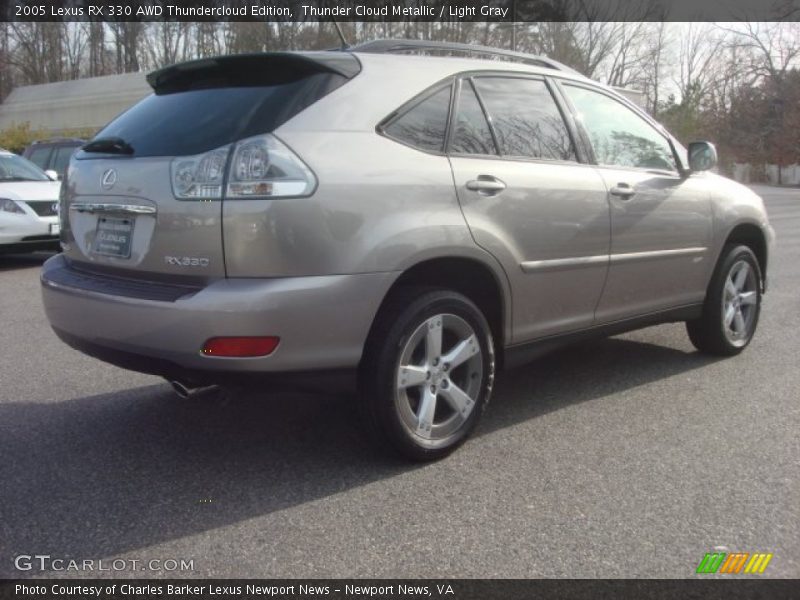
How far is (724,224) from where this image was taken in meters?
5.25

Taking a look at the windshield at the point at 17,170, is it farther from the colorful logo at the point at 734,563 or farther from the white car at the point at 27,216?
the colorful logo at the point at 734,563

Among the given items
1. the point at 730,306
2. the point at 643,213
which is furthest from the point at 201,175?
the point at 730,306

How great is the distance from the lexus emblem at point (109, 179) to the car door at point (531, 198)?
4.79ft

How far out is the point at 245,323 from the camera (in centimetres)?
305

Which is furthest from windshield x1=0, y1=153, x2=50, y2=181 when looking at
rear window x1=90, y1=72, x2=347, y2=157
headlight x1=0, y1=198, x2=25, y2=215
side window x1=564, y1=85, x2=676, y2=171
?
side window x1=564, y1=85, x2=676, y2=171

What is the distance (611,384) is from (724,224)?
132 centimetres

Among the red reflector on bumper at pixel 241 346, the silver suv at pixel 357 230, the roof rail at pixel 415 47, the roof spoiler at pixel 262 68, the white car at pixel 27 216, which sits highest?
the roof rail at pixel 415 47

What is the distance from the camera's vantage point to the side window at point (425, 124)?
11.6ft

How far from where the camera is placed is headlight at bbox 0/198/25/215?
10172 millimetres

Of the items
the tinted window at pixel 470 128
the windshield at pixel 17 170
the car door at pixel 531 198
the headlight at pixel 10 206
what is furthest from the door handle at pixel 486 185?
the windshield at pixel 17 170

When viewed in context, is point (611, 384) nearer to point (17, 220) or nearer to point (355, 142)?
point (355, 142)

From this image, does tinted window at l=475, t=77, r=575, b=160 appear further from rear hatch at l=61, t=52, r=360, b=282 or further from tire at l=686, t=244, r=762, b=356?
tire at l=686, t=244, r=762, b=356

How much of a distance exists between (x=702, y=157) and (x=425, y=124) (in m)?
2.22

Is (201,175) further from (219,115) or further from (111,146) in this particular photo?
(111,146)
